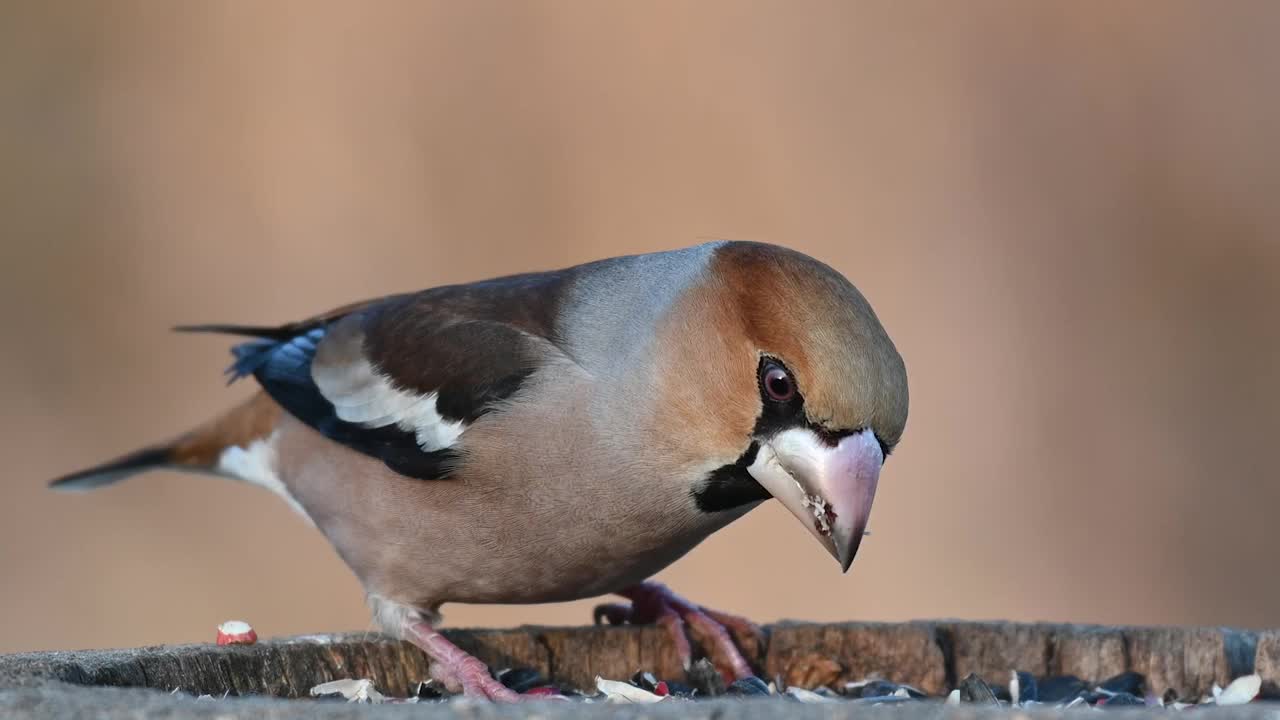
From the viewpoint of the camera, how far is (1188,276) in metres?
7.25

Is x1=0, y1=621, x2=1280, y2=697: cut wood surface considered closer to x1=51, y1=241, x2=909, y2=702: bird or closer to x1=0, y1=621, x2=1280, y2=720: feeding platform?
x1=0, y1=621, x2=1280, y2=720: feeding platform

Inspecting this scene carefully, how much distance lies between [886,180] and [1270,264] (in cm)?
183

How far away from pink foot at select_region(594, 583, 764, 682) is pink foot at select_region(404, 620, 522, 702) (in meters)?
0.53

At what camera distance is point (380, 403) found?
4.41 meters

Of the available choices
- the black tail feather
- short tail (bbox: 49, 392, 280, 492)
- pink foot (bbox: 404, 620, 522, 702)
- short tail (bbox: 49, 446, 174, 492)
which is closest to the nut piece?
pink foot (bbox: 404, 620, 522, 702)

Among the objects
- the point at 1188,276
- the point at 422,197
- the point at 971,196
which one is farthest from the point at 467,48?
the point at 1188,276

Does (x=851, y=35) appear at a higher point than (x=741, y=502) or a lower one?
higher

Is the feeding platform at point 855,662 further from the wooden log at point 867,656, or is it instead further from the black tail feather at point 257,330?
the black tail feather at point 257,330

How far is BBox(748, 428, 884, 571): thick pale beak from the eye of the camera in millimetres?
3316

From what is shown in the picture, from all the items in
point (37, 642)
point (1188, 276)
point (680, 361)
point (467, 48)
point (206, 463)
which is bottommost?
point (37, 642)

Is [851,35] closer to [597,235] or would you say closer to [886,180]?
[886,180]

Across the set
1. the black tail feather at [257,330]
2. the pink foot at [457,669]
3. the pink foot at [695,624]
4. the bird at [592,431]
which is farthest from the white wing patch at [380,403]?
the pink foot at [695,624]

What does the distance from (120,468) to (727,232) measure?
119 inches

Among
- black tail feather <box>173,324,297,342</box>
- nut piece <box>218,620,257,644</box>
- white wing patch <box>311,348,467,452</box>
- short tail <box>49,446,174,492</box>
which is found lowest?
nut piece <box>218,620,257,644</box>
